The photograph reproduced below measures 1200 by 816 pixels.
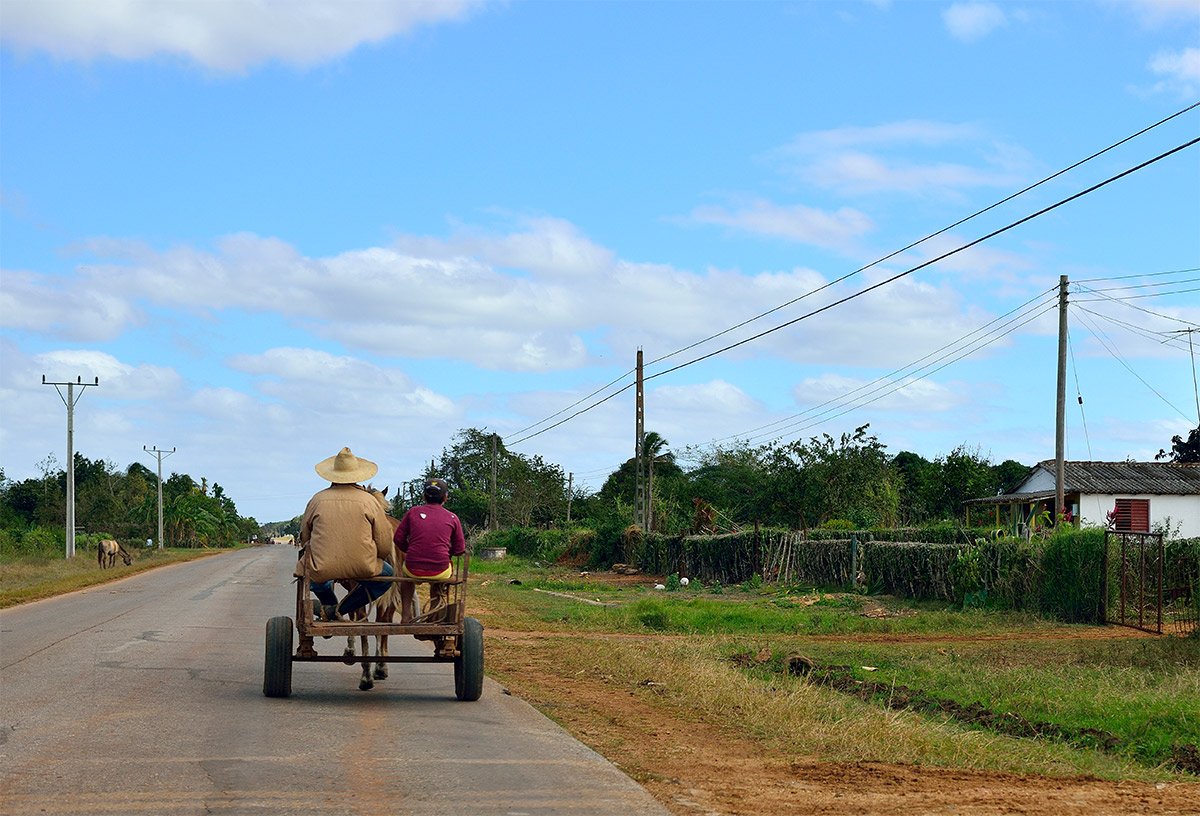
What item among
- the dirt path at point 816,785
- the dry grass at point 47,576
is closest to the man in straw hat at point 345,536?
the dirt path at point 816,785

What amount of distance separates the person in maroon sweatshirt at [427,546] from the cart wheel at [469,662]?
0.47 m

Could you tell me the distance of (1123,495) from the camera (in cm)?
5169

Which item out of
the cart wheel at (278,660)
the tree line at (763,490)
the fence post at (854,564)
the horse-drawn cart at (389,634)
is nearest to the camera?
the horse-drawn cart at (389,634)

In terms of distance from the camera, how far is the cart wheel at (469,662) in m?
11.7

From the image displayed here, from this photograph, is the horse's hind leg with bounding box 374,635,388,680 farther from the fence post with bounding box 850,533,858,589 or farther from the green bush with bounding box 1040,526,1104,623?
the fence post with bounding box 850,533,858,589

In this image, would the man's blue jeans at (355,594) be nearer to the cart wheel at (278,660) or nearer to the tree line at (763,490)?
the cart wheel at (278,660)

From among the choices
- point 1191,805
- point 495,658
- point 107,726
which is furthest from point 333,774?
point 495,658

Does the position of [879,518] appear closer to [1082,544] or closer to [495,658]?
[1082,544]

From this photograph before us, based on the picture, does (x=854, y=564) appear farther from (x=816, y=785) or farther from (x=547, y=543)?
(x=547, y=543)

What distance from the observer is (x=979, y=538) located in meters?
30.0

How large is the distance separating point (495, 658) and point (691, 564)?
27025 millimetres

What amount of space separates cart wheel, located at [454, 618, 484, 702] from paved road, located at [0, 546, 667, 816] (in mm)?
155

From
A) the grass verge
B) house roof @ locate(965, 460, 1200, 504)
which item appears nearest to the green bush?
the grass verge

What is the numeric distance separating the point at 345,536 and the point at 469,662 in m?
1.61
